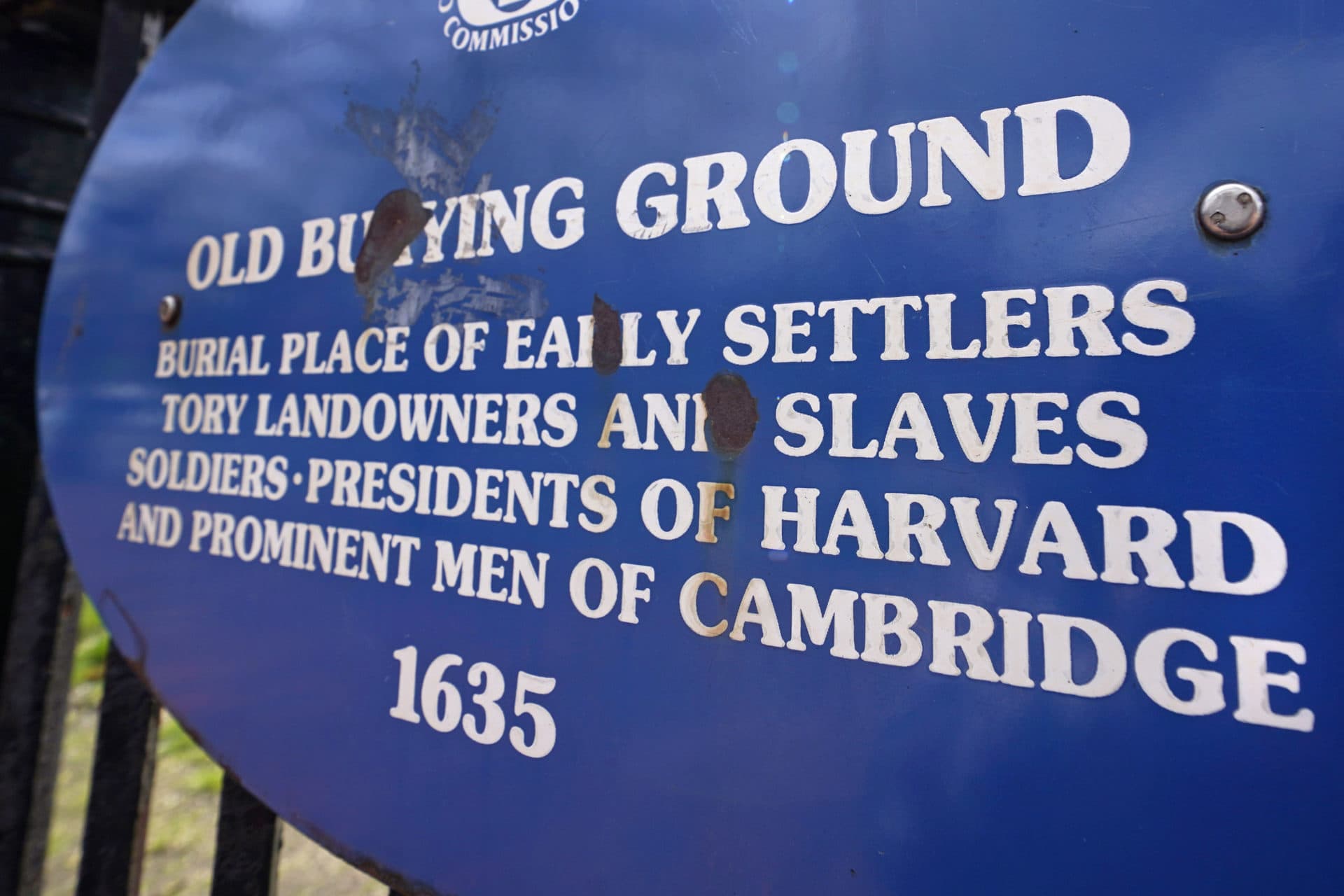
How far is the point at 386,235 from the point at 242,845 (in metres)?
0.97

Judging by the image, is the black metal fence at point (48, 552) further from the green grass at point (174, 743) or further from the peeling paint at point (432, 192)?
the peeling paint at point (432, 192)

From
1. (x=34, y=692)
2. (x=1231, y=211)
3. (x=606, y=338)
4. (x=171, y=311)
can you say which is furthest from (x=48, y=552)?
(x=1231, y=211)

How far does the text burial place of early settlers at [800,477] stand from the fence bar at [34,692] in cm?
76

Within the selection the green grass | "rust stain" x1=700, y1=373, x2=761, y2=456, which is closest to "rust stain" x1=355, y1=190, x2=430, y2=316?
"rust stain" x1=700, y1=373, x2=761, y2=456

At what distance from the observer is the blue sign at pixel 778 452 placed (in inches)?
22.4

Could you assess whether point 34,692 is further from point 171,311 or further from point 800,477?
point 800,477

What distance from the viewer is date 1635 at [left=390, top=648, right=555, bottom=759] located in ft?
2.57

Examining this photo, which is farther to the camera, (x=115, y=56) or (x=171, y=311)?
(x=115, y=56)

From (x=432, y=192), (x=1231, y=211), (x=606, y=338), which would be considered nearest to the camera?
(x=1231, y=211)

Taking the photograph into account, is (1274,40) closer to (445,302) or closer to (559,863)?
(445,302)

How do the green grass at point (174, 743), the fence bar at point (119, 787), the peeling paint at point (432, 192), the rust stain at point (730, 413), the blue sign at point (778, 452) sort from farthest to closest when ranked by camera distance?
the green grass at point (174, 743), the fence bar at point (119, 787), the peeling paint at point (432, 192), the rust stain at point (730, 413), the blue sign at point (778, 452)

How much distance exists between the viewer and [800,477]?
2.29ft

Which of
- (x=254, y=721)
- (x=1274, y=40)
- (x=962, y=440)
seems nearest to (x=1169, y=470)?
(x=962, y=440)

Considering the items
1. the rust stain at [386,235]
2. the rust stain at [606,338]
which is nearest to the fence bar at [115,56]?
the rust stain at [386,235]
